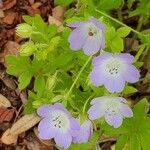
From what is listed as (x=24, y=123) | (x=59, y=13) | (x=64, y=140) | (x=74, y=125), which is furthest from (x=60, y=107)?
(x=59, y=13)

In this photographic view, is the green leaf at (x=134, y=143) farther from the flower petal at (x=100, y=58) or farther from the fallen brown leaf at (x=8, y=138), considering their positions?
the fallen brown leaf at (x=8, y=138)

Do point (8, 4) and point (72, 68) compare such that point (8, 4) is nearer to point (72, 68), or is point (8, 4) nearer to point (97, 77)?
point (72, 68)

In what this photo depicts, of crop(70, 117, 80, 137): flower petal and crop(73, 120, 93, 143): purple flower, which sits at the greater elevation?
crop(70, 117, 80, 137): flower petal

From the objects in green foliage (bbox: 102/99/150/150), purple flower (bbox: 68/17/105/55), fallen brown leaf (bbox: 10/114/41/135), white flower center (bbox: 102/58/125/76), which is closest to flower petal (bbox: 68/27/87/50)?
purple flower (bbox: 68/17/105/55)

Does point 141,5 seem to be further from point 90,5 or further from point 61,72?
point 61,72

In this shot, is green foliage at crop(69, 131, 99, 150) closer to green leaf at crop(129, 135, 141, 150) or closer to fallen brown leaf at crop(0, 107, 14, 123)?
green leaf at crop(129, 135, 141, 150)

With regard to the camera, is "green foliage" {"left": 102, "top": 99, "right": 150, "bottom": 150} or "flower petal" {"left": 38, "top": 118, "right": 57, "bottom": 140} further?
"green foliage" {"left": 102, "top": 99, "right": 150, "bottom": 150}
